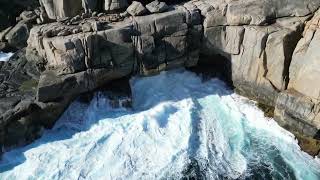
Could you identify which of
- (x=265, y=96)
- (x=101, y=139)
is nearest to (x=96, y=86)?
(x=101, y=139)

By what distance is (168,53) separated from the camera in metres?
30.1

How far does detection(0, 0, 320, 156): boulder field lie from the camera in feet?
89.8

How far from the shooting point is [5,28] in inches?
1524

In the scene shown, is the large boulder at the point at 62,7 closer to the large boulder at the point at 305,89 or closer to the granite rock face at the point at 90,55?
the granite rock face at the point at 90,55

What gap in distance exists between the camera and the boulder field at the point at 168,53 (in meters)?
27.4

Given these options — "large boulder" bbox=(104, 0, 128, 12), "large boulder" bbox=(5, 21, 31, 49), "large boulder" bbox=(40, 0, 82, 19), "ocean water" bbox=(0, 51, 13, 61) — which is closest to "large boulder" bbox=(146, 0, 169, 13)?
"large boulder" bbox=(104, 0, 128, 12)

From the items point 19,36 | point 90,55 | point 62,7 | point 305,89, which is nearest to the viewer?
point 305,89

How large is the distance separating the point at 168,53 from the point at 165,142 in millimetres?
6048

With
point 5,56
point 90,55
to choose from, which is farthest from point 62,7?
point 5,56

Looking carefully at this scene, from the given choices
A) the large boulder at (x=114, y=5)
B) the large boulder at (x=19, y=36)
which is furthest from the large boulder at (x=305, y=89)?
the large boulder at (x=19, y=36)

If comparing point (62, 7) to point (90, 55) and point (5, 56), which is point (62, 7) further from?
point (5, 56)

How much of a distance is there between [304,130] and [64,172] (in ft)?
46.1

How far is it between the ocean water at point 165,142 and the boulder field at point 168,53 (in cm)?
102

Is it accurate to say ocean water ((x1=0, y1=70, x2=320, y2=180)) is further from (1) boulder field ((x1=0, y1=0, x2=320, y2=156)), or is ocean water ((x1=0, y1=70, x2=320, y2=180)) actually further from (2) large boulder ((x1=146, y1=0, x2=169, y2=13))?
(2) large boulder ((x1=146, y1=0, x2=169, y2=13))
